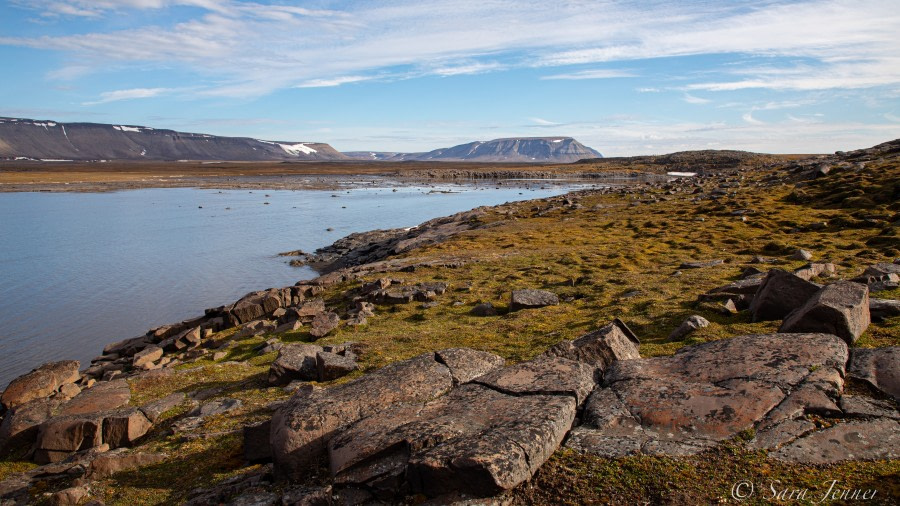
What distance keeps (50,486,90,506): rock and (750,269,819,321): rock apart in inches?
587

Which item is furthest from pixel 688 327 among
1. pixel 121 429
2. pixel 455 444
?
pixel 121 429

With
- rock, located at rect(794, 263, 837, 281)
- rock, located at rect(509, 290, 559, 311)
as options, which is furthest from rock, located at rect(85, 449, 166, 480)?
rock, located at rect(794, 263, 837, 281)

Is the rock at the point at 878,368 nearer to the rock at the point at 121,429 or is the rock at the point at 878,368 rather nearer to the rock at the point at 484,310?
the rock at the point at 484,310

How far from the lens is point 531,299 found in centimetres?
1988

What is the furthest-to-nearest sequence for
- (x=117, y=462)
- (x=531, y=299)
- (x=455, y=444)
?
(x=531, y=299)
(x=117, y=462)
(x=455, y=444)

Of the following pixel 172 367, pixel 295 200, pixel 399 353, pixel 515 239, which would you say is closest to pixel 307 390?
pixel 399 353

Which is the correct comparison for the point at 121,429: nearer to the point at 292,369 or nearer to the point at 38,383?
the point at 292,369

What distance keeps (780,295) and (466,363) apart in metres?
8.37

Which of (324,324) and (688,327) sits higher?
(688,327)

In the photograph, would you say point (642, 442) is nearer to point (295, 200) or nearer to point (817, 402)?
point (817, 402)

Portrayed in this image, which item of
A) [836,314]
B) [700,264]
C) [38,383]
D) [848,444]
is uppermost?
[836,314]

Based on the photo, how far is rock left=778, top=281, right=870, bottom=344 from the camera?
35.7ft

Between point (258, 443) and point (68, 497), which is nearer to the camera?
point (68, 497)

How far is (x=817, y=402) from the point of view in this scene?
8.28 metres
